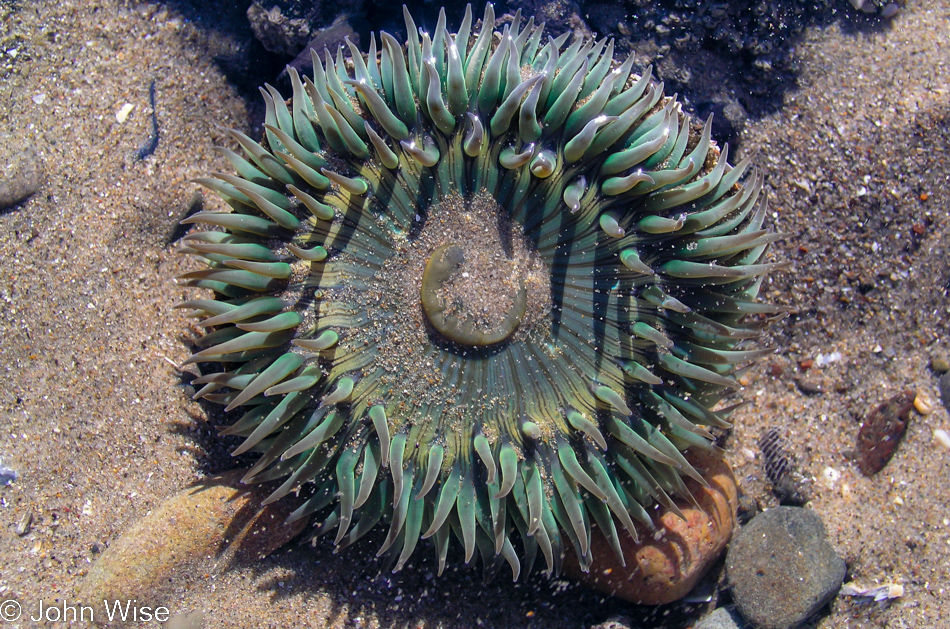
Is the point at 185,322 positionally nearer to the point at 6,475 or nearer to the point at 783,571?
the point at 6,475

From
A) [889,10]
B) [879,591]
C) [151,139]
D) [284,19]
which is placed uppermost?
[889,10]

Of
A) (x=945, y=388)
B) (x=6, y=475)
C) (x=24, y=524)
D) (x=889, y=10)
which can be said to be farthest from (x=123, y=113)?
(x=945, y=388)

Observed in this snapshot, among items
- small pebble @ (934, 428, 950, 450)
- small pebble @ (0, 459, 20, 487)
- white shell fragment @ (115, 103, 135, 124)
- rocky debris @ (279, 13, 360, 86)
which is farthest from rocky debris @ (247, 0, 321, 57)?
small pebble @ (934, 428, 950, 450)

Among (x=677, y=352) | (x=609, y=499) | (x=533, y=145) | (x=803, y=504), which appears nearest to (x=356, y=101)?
(x=533, y=145)

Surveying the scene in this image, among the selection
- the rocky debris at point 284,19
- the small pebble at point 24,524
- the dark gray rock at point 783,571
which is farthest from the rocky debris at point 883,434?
the small pebble at point 24,524

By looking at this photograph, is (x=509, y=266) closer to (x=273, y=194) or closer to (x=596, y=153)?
(x=596, y=153)

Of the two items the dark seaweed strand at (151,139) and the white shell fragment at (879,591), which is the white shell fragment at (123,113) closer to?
the dark seaweed strand at (151,139)
